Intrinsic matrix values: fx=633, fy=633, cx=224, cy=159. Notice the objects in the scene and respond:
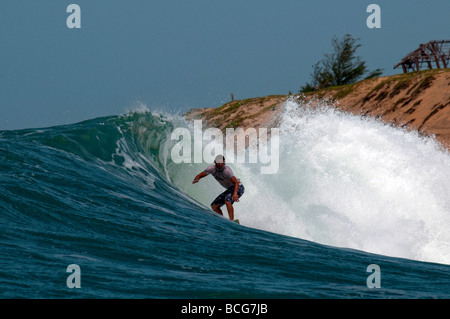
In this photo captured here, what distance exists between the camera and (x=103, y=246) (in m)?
7.91

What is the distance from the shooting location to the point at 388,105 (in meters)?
34.9

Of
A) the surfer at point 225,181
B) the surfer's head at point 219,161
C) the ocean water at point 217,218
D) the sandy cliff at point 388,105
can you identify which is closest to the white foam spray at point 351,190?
the ocean water at point 217,218

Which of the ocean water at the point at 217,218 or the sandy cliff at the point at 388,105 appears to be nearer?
the ocean water at the point at 217,218

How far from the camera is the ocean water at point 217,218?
685cm

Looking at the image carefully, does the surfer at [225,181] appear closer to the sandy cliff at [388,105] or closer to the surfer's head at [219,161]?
the surfer's head at [219,161]

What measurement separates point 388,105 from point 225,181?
2430 centimetres

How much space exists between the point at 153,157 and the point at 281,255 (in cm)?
882

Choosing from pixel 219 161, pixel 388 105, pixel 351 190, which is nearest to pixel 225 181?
pixel 219 161

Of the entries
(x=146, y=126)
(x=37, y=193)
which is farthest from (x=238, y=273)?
(x=146, y=126)

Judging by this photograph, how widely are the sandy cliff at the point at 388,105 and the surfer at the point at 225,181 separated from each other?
53.6 feet

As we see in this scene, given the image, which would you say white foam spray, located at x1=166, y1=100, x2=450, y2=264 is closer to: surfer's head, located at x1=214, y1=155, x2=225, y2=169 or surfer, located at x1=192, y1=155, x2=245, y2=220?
surfer, located at x1=192, y1=155, x2=245, y2=220

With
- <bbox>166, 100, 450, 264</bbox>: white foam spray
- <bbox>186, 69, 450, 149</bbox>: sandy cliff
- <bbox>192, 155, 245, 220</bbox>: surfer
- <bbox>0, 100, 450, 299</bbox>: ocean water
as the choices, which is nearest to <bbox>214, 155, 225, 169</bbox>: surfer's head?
<bbox>192, 155, 245, 220</bbox>: surfer

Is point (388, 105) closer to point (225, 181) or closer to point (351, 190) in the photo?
point (351, 190)

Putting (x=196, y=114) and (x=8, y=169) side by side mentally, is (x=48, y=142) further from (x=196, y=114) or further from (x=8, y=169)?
(x=196, y=114)
